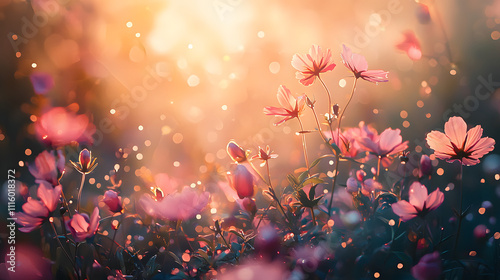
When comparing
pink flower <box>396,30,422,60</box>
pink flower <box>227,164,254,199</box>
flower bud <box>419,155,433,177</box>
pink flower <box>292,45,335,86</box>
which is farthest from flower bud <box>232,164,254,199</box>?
pink flower <box>396,30,422,60</box>

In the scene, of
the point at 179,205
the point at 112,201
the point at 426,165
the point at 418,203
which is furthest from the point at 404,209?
the point at 112,201

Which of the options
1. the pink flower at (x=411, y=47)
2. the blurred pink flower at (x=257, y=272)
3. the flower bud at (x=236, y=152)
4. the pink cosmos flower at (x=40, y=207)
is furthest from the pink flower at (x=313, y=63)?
the pink flower at (x=411, y=47)

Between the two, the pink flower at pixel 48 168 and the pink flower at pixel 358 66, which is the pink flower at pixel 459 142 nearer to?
the pink flower at pixel 358 66

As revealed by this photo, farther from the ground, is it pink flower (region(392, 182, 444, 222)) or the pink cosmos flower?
the pink cosmos flower

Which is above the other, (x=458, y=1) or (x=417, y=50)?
(x=458, y=1)

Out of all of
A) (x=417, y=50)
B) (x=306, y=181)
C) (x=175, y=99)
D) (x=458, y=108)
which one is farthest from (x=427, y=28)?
(x=306, y=181)

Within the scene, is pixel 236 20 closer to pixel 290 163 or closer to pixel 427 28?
pixel 290 163

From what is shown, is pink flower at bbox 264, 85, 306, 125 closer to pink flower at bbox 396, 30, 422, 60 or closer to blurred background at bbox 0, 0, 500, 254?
blurred background at bbox 0, 0, 500, 254
